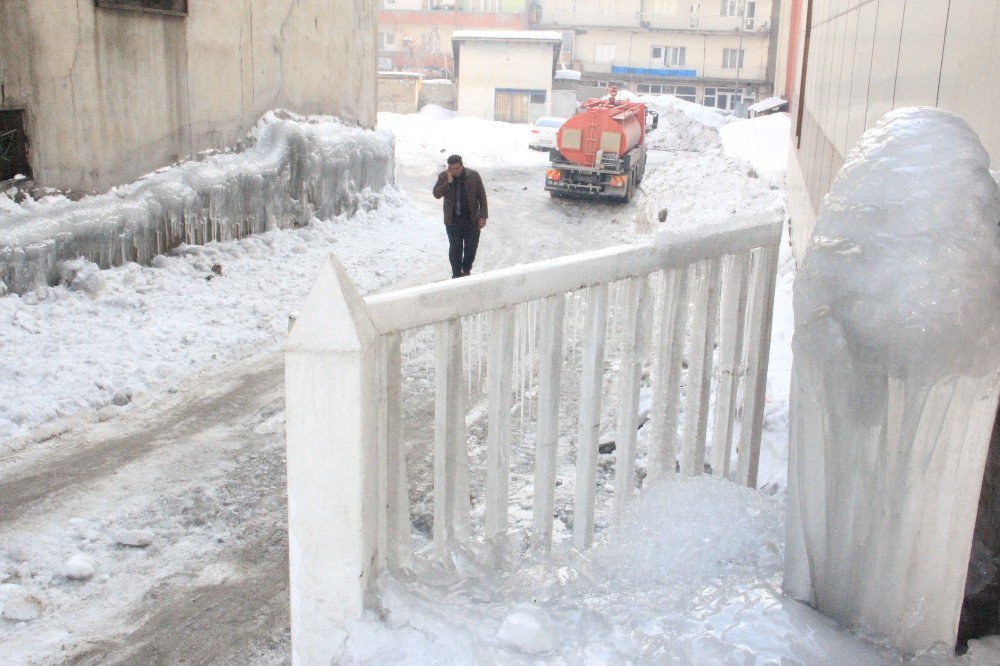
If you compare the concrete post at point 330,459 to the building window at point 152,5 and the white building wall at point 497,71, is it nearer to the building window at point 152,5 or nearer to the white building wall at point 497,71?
the building window at point 152,5

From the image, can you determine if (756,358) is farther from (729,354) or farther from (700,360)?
(700,360)

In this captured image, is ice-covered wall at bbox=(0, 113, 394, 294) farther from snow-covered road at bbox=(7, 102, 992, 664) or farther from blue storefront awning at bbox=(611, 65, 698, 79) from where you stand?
blue storefront awning at bbox=(611, 65, 698, 79)

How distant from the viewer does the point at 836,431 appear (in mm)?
3014

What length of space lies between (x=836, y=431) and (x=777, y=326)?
18.7 ft

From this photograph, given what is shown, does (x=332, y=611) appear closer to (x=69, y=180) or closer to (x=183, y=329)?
(x=183, y=329)

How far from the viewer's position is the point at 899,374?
9.23 ft

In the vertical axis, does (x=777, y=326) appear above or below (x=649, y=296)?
below

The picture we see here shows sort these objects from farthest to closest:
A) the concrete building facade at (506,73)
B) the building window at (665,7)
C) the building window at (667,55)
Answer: the building window at (667,55) → the building window at (665,7) → the concrete building facade at (506,73)

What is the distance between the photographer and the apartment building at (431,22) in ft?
212

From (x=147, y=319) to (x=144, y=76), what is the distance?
3726 mm

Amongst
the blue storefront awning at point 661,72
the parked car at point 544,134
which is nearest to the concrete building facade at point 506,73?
the blue storefront awning at point 661,72

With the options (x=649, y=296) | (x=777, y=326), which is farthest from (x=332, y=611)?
(x=777, y=326)

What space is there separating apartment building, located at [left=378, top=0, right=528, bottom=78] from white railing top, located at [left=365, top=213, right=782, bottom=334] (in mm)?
63088

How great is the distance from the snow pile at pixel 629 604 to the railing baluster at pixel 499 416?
0.13m
